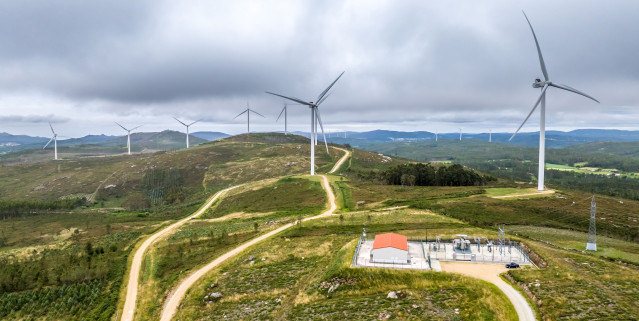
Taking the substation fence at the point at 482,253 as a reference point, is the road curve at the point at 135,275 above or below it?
below

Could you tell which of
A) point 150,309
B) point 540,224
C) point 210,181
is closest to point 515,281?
point 540,224

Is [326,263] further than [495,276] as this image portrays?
Yes

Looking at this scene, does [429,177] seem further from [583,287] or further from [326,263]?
[583,287]

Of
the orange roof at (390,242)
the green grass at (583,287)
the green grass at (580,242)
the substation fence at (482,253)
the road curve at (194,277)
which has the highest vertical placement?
the orange roof at (390,242)

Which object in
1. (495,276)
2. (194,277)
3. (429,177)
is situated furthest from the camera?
(429,177)

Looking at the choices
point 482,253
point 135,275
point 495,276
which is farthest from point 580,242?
point 135,275

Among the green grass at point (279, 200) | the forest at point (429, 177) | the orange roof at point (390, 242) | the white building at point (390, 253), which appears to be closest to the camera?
the white building at point (390, 253)

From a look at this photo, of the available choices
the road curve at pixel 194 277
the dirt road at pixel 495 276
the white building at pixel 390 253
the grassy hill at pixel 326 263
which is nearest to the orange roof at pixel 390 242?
the white building at pixel 390 253

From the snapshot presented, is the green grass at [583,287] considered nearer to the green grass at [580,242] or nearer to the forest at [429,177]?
the green grass at [580,242]

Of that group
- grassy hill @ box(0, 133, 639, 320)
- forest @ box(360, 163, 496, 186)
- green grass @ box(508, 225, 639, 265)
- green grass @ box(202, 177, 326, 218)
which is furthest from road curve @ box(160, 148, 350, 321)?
forest @ box(360, 163, 496, 186)
